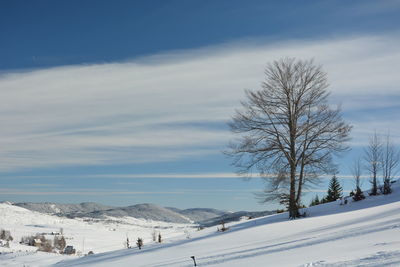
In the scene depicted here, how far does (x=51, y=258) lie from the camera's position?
2305cm

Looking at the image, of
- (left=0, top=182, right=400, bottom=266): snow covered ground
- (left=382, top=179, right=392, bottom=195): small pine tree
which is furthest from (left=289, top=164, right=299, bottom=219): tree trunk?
(left=382, top=179, right=392, bottom=195): small pine tree

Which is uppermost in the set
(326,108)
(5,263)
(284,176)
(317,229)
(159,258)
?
(326,108)

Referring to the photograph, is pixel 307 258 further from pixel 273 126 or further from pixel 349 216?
pixel 273 126

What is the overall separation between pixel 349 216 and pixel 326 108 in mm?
5475

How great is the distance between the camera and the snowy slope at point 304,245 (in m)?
9.08

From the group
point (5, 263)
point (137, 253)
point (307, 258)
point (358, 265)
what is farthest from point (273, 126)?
point (5, 263)

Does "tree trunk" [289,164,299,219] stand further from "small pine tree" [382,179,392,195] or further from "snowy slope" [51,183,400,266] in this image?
"small pine tree" [382,179,392,195]

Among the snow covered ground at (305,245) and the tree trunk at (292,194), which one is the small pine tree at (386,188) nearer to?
the snow covered ground at (305,245)

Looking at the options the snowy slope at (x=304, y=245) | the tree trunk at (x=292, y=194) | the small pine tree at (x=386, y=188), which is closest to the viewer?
the snowy slope at (x=304, y=245)

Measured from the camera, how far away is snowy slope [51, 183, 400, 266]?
9.08 meters

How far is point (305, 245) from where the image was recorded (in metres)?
11.5

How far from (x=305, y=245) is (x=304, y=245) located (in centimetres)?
6

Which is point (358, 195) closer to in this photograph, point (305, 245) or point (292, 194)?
point (292, 194)

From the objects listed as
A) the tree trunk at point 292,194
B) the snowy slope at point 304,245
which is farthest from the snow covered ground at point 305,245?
the tree trunk at point 292,194
